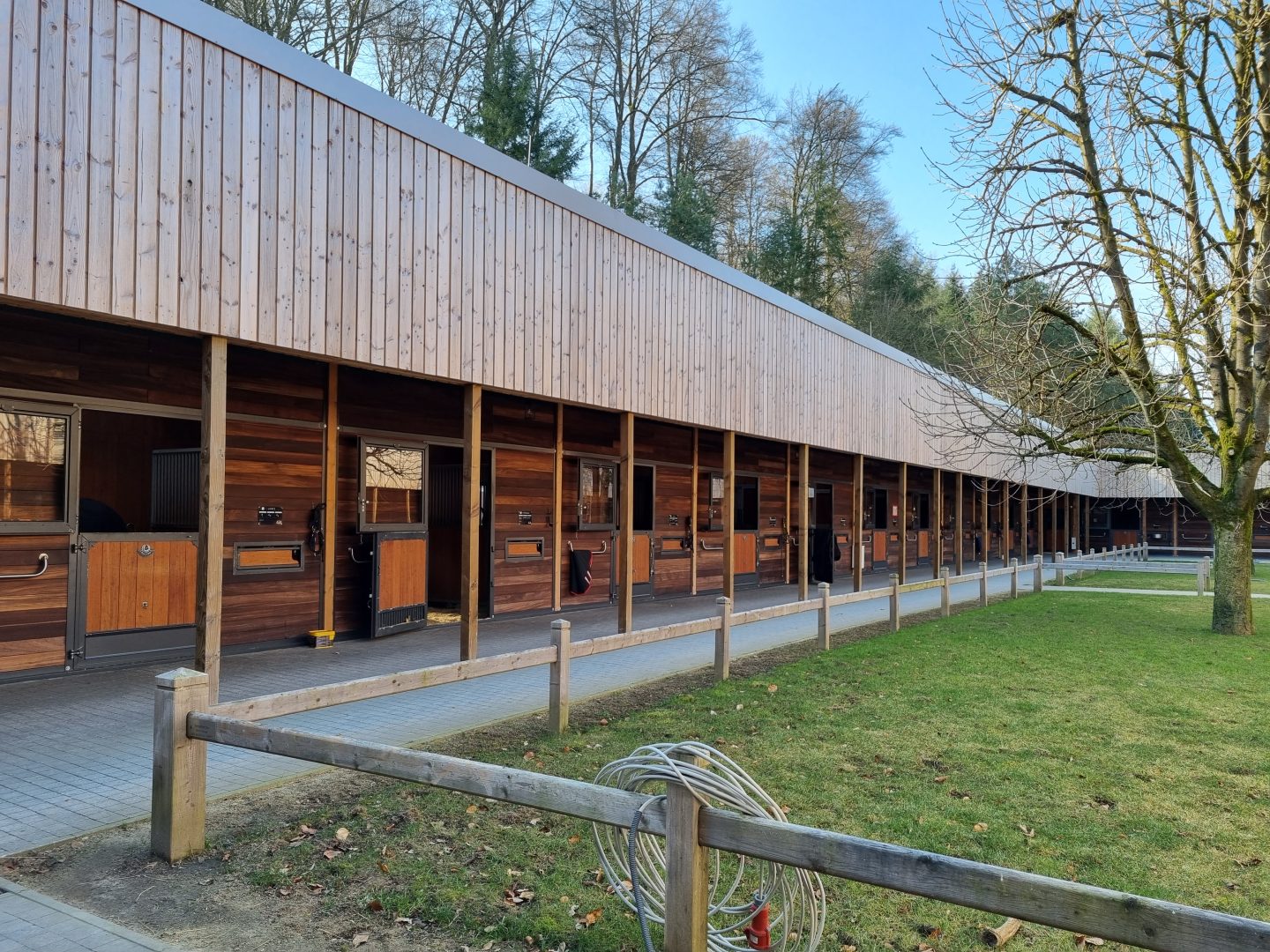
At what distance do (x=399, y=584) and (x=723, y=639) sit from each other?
157 inches

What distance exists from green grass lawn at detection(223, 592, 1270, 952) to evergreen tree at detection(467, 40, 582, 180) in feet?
57.0

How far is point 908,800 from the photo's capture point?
4770 millimetres

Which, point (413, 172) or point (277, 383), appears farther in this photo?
point (277, 383)

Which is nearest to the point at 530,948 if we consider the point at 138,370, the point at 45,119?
the point at 45,119

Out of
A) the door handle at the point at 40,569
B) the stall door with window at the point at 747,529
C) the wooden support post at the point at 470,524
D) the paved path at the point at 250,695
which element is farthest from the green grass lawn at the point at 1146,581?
the door handle at the point at 40,569

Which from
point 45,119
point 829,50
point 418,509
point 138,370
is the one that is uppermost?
point 829,50

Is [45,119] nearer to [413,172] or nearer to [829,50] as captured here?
[413,172]

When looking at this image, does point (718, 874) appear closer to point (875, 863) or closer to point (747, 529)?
point (875, 863)

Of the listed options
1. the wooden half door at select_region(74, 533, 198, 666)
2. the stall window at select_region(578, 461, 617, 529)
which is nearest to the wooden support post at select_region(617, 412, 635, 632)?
the stall window at select_region(578, 461, 617, 529)

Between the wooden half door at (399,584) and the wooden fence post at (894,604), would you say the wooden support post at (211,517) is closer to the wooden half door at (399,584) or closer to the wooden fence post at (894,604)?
the wooden half door at (399,584)

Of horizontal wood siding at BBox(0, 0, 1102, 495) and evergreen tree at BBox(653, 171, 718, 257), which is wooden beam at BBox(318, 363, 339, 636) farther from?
evergreen tree at BBox(653, 171, 718, 257)

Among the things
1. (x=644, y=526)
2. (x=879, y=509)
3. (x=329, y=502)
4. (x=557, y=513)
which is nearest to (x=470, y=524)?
(x=329, y=502)

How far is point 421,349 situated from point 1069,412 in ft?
26.3

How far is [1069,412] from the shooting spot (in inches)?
432
